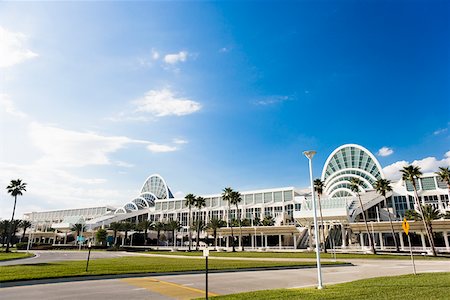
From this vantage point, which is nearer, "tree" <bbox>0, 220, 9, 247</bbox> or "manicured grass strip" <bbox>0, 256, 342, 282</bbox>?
"manicured grass strip" <bbox>0, 256, 342, 282</bbox>

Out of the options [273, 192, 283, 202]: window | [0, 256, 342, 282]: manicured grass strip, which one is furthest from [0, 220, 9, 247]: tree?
[273, 192, 283, 202]: window

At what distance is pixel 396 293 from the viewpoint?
1054cm

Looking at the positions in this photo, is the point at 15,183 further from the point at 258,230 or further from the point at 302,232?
the point at 302,232

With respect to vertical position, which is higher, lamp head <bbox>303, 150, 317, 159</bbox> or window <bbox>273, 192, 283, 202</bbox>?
window <bbox>273, 192, 283, 202</bbox>

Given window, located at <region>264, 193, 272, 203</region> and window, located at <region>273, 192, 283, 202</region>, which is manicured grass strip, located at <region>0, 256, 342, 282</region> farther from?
window, located at <region>264, 193, 272, 203</region>

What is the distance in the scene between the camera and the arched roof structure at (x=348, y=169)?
270 ft

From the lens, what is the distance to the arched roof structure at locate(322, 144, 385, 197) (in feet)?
270

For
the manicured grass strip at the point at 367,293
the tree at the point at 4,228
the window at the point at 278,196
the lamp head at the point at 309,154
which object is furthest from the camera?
the window at the point at 278,196

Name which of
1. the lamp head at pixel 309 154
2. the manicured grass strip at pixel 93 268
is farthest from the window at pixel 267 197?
the lamp head at pixel 309 154

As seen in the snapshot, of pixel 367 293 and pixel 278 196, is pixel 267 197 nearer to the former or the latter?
pixel 278 196

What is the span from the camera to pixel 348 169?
86.9 metres

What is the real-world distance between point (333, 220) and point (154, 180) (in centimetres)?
9079

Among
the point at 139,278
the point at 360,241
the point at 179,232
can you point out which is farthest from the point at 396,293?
the point at 179,232

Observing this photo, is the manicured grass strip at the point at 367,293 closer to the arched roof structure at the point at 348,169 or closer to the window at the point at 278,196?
the arched roof structure at the point at 348,169
